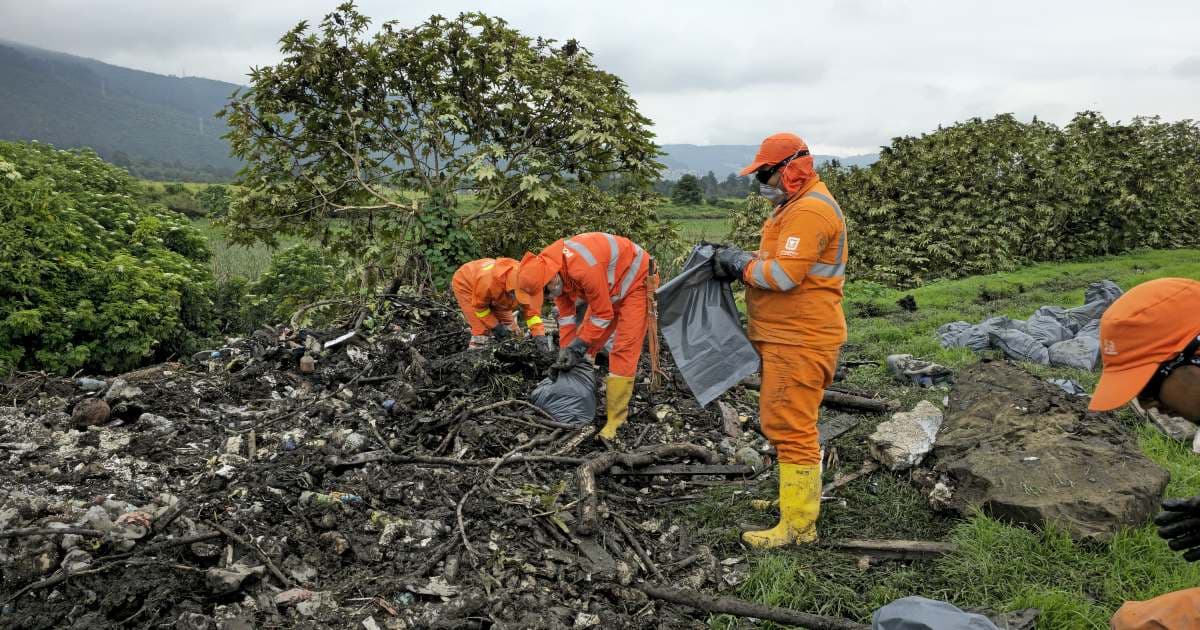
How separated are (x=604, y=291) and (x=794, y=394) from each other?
5.89ft

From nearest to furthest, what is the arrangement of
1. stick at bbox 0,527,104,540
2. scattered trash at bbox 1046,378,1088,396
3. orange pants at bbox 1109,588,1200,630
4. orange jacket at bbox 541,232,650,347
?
orange pants at bbox 1109,588,1200,630 → stick at bbox 0,527,104,540 → orange jacket at bbox 541,232,650,347 → scattered trash at bbox 1046,378,1088,396

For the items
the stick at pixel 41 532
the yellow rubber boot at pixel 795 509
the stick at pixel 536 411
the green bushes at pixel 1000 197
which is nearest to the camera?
the stick at pixel 41 532

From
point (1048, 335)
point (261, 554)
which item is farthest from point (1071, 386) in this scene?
point (261, 554)

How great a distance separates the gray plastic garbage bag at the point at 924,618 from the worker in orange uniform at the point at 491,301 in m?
4.02

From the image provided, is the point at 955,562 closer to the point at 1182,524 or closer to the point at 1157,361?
the point at 1182,524

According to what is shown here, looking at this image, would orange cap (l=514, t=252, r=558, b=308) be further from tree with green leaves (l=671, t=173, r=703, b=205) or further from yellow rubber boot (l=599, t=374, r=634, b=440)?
tree with green leaves (l=671, t=173, r=703, b=205)

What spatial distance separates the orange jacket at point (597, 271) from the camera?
15.6 feet

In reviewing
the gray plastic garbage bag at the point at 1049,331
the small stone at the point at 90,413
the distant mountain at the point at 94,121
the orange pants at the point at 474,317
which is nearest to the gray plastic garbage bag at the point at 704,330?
the orange pants at the point at 474,317

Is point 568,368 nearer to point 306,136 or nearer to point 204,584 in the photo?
point 204,584

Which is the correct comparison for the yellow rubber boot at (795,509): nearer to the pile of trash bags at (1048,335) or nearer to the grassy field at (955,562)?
the grassy field at (955,562)

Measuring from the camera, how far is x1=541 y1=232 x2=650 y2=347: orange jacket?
187 inches

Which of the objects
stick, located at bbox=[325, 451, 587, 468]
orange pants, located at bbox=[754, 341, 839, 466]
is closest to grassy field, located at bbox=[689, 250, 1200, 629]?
orange pants, located at bbox=[754, 341, 839, 466]

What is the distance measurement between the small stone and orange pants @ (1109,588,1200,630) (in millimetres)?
5570

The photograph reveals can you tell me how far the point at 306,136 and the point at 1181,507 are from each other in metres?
9.33
